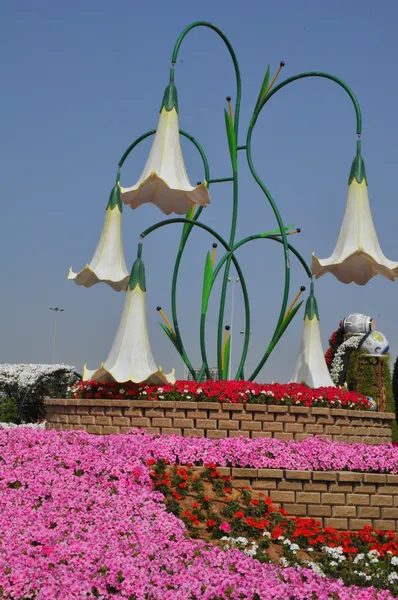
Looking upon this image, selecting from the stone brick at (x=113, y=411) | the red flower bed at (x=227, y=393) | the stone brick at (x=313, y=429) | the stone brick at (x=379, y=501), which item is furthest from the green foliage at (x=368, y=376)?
the stone brick at (x=379, y=501)

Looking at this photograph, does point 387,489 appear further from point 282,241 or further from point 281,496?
point 282,241

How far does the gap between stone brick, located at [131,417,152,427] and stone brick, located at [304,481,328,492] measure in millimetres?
3355

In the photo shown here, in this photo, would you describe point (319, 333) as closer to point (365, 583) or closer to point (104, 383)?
point (104, 383)

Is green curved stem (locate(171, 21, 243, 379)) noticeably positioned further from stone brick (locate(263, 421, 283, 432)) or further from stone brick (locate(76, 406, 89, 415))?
stone brick (locate(76, 406, 89, 415))

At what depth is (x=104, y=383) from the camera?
11430mm

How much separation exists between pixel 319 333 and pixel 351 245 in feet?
7.53

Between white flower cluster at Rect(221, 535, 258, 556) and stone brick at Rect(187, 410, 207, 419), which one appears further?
stone brick at Rect(187, 410, 207, 419)

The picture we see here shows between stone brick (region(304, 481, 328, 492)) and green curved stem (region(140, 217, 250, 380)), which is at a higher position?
green curved stem (region(140, 217, 250, 380))

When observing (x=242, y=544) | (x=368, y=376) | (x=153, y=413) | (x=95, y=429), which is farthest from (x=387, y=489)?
(x=368, y=376)

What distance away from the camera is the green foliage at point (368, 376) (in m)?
16.6

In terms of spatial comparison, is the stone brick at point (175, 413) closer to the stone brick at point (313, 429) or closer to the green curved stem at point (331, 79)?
the stone brick at point (313, 429)

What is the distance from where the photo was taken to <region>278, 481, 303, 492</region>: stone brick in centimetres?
762

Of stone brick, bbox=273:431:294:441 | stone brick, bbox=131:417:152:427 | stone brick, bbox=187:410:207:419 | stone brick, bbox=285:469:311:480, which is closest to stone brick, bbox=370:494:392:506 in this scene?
stone brick, bbox=285:469:311:480

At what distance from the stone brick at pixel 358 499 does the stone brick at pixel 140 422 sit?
360 centimetres
